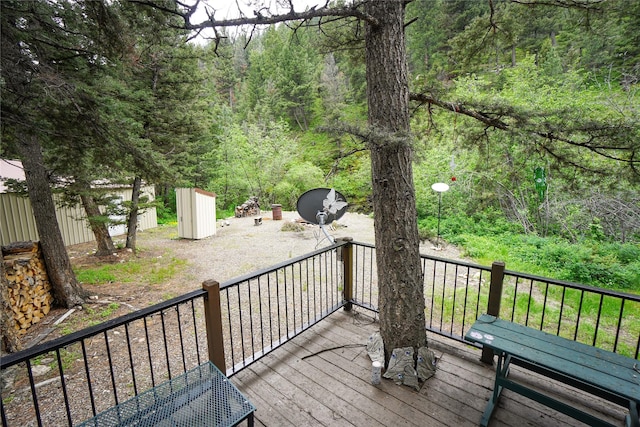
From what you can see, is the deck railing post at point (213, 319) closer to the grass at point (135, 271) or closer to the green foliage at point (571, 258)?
the grass at point (135, 271)

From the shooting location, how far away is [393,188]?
245 cm

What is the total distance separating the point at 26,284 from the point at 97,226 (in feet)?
9.87

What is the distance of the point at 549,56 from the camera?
12.2 meters

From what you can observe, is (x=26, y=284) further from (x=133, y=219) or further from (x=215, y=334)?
(x=215, y=334)

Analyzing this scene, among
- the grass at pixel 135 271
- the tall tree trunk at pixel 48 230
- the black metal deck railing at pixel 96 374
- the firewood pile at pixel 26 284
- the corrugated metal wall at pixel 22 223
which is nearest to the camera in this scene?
the black metal deck railing at pixel 96 374

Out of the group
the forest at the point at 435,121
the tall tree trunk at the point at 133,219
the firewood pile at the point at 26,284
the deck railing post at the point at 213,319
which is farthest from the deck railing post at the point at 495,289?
the tall tree trunk at the point at 133,219

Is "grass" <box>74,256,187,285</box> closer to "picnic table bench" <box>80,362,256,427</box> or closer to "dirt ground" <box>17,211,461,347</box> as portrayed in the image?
"dirt ground" <box>17,211,461,347</box>

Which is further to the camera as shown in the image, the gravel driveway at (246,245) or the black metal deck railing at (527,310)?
the gravel driveway at (246,245)

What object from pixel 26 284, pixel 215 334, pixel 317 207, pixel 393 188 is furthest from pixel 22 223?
pixel 393 188

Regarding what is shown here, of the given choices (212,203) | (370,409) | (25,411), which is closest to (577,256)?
(370,409)

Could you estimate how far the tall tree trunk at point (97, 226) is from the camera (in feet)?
21.0

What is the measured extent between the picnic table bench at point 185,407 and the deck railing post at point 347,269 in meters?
2.09

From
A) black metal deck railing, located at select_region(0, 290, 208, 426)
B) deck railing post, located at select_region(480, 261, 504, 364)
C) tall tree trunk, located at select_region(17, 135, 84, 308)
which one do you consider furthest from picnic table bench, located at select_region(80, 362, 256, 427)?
tall tree trunk, located at select_region(17, 135, 84, 308)

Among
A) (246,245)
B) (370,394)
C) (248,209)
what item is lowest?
(246,245)
